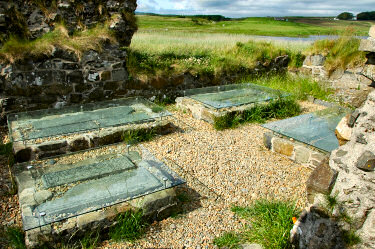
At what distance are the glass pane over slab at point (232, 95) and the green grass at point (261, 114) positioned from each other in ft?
0.68

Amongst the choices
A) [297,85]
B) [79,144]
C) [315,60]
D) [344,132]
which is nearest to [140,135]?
[79,144]

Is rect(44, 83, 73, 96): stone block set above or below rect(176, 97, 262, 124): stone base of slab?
above

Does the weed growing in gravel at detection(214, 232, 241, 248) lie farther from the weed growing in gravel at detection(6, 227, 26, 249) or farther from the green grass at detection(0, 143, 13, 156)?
the green grass at detection(0, 143, 13, 156)

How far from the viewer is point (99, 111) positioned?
19.3ft

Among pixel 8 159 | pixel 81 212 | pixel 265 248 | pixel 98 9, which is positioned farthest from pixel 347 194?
pixel 98 9

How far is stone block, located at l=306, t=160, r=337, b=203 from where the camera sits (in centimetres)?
237

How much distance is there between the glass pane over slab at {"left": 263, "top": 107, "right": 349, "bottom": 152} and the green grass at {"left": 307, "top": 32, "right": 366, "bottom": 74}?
2976 mm

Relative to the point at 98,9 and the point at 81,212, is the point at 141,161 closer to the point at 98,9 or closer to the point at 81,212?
the point at 81,212

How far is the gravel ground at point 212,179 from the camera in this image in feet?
10.3

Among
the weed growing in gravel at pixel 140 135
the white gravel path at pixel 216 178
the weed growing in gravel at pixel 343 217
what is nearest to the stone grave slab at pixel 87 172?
the white gravel path at pixel 216 178

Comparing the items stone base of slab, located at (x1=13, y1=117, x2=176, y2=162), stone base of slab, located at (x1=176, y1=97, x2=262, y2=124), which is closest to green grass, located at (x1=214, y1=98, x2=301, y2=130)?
stone base of slab, located at (x1=176, y1=97, x2=262, y2=124)

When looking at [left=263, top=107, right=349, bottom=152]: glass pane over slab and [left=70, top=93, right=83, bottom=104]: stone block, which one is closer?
[left=263, top=107, right=349, bottom=152]: glass pane over slab

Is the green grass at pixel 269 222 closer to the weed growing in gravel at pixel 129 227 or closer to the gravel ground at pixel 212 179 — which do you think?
the gravel ground at pixel 212 179

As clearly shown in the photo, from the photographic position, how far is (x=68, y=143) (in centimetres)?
480
